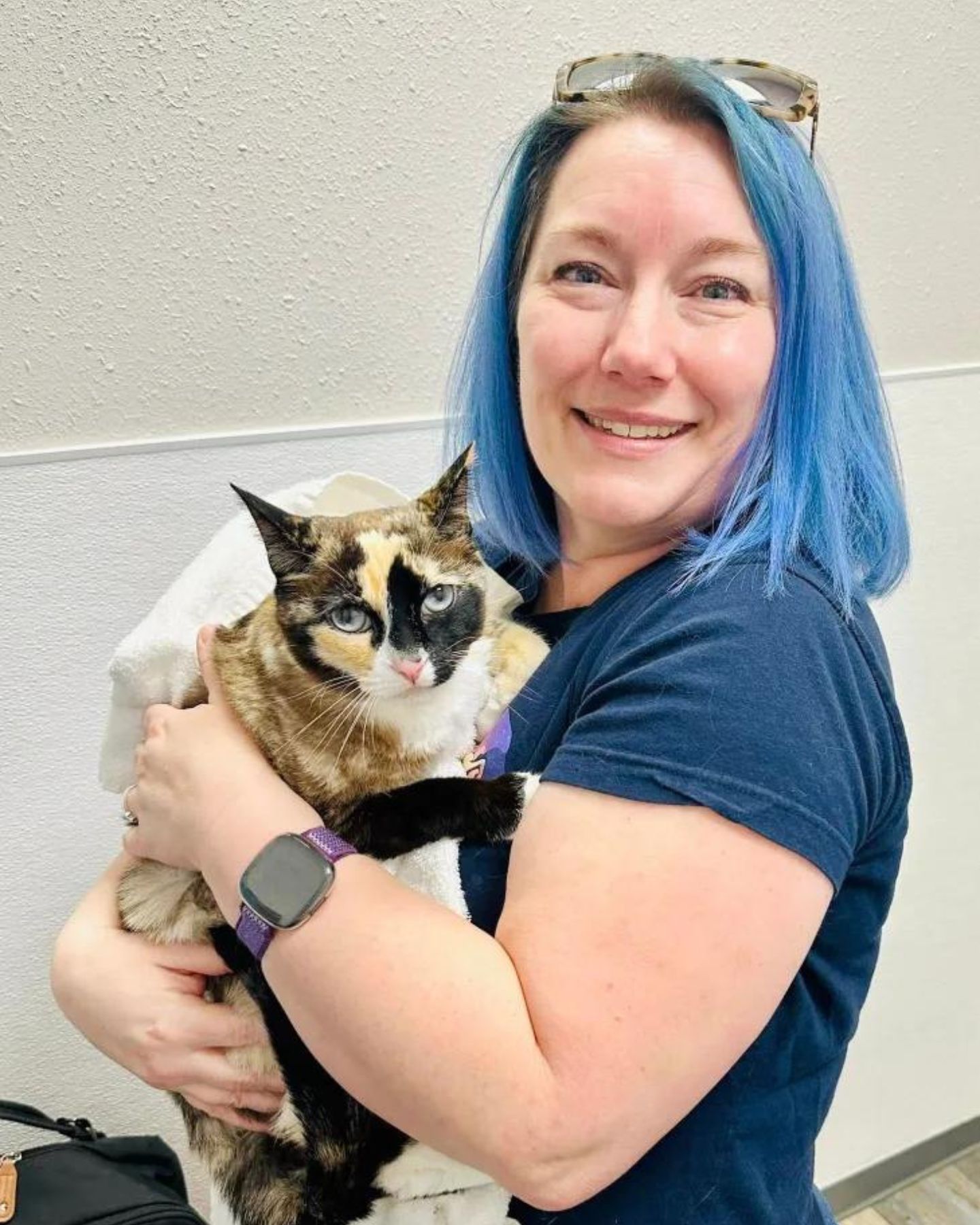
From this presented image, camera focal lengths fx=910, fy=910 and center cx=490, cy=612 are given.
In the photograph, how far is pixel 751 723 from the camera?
640 mm

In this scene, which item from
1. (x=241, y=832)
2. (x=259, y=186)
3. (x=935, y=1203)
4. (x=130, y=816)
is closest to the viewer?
(x=241, y=832)

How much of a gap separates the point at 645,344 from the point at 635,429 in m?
0.09

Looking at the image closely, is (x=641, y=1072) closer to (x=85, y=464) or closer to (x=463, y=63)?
(x=85, y=464)

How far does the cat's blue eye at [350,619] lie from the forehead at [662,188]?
0.42 meters

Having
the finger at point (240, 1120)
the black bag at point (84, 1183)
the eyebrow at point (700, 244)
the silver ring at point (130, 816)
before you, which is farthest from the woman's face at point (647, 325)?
the black bag at point (84, 1183)

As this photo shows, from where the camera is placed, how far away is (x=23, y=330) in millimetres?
1097

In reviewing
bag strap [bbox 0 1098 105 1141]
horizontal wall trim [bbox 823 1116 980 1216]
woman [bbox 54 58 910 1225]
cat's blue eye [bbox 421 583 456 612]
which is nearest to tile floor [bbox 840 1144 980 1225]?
horizontal wall trim [bbox 823 1116 980 1216]

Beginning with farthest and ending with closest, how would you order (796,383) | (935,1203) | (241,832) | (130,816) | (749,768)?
(935,1203) < (130,816) < (796,383) < (241,832) < (749,768)

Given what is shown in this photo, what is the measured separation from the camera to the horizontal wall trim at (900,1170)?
2102 millimetres

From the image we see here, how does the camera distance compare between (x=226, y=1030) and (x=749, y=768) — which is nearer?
(x=749, y=768)

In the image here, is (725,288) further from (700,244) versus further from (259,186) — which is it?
(259,186)

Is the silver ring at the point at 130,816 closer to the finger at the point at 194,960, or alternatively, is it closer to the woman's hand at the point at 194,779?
the woman's hand at the point at 194,779

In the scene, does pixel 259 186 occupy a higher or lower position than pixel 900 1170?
higher

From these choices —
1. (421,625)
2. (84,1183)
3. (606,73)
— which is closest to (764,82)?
(606,73)
